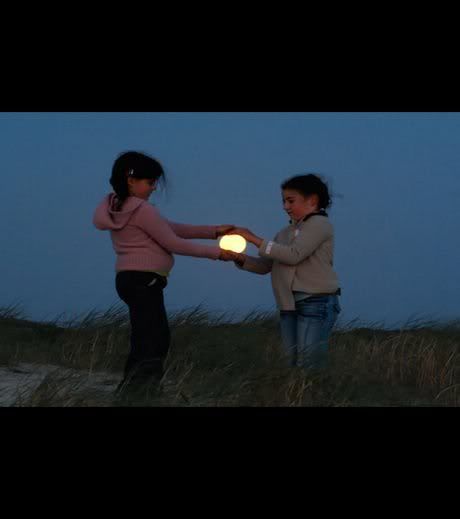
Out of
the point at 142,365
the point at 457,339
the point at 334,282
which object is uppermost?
the point at 334,282

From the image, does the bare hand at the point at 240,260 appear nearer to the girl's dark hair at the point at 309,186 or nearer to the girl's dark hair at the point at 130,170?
the girl's dark hair at the point at 309,186

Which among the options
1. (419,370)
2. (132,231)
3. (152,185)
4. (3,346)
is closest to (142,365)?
(132,231)

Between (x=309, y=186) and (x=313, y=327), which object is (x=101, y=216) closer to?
(x=309, y=186)

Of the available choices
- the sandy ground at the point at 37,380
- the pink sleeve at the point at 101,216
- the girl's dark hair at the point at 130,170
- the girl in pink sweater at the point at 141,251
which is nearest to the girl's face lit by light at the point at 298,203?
the girl in pink sweater at the point at 141,251

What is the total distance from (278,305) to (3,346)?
3.04 m

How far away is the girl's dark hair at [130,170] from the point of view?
4.93 metres

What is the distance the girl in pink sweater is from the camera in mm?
4844

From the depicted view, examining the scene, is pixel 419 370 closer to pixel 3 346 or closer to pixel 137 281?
pixel 137 281

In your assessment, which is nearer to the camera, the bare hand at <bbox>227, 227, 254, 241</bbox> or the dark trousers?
the dark trousers

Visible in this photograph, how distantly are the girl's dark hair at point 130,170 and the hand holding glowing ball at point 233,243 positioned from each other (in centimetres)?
71

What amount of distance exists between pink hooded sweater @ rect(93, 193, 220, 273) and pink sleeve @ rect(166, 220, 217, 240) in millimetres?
592

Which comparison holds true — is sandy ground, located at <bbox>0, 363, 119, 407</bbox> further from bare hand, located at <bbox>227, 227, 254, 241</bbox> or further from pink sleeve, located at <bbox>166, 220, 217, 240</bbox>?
bare hand, located at <bbox>227, 227, 254, 241</bbox>

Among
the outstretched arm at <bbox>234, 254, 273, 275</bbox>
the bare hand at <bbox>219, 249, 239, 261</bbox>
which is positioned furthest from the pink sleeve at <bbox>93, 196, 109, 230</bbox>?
the outstretched arm at <bbox>234, 254, 273, 275</bbox>

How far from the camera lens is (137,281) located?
4832 mm
